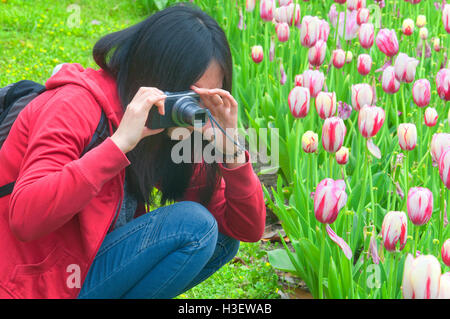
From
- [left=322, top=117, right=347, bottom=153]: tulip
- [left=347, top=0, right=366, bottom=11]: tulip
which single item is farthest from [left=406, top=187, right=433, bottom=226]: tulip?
[left=347, top=0, right=366, bottom=11]: tulip

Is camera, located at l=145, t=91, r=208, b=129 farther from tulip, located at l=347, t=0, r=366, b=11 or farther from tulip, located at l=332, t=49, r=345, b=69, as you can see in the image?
tulip, located at l=347, t=0, r=366, b=11

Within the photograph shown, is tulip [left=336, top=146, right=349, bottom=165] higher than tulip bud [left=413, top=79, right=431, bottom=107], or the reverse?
tulip bud [left=413, top=79, right=431, bottom=107]

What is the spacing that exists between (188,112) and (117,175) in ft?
0.79

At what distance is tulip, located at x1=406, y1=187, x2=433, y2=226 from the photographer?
1558 millimetres

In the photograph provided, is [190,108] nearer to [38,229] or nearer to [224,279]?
[38,229]

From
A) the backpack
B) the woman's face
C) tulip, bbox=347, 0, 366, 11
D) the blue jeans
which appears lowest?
the blue jeans

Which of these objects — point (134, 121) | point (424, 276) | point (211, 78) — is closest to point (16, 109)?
point (134, 121)

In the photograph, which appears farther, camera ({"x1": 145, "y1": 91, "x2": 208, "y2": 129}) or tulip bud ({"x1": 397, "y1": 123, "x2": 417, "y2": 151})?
tulip bud ({"x1": 397, "y1": 123, "x2": 417, "y2": 151})

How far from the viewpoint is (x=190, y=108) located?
5.02 ft

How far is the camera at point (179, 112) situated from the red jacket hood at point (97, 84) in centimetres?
11

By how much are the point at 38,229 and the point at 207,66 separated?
20.8 inches

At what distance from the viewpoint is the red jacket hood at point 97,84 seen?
1.58 metres

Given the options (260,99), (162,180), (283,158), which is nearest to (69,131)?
(162,180)

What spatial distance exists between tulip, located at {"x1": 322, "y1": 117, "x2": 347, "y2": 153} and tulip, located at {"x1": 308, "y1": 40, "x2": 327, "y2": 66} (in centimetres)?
65
